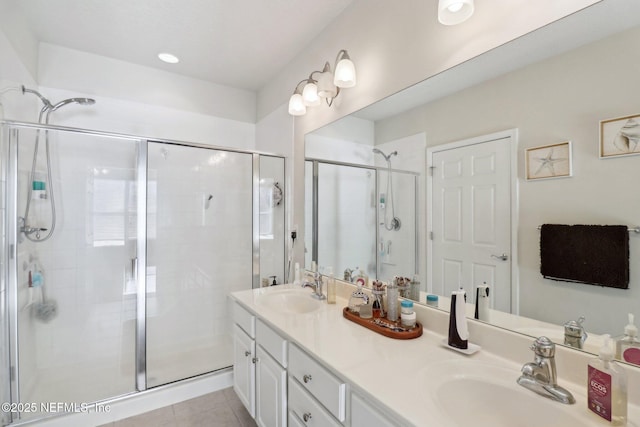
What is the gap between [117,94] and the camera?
2.43m

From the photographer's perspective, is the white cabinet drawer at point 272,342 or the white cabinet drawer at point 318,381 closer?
the white cabinet drawer at point 318,381

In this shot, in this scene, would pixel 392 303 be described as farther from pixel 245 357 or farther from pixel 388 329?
pixel 245 357

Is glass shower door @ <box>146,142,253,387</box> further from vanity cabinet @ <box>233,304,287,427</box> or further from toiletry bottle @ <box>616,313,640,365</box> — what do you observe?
toiletry bottle @ <box>616,313,640,365</box>

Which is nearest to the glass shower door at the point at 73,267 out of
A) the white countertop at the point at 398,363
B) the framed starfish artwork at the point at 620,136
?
the white countertop at the point at 398,363

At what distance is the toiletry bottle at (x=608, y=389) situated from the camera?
703 millimetres

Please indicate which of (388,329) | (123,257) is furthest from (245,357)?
(123,257)

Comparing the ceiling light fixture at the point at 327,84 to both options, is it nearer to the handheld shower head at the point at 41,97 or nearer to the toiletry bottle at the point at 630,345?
the toiletry bottle at the point at 630,345

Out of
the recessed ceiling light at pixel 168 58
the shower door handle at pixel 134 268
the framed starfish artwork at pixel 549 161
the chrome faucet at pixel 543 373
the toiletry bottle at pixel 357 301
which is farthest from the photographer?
the recessed ceiling light at pixel 168 58

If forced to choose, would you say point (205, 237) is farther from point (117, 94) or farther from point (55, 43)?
point (55, 43)

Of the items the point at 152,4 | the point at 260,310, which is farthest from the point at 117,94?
the point at 260,310

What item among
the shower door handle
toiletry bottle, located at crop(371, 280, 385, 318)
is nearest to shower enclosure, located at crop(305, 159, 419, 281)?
toiletry bottle, located at crop(371, 280, 385, 318)

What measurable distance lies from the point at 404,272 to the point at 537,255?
0.60 m

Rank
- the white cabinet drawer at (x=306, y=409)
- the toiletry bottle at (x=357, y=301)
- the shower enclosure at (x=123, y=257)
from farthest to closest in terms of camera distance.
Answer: the shower enclosure at (x=123, y=257), the toiletry bottle at (x=357, y=301), the white cabinet drawer at (x=306, y=409)

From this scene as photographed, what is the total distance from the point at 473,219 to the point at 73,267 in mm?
2762
